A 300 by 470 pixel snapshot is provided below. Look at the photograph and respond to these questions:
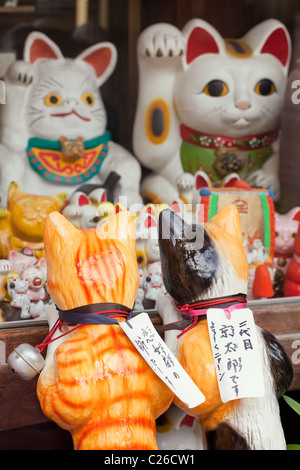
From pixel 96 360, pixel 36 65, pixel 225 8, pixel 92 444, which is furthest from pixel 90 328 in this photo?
pixel 225 8

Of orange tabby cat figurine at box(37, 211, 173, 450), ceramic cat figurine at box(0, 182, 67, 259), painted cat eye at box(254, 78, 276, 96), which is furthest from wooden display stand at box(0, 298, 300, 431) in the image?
painted cat eye at box(254, 78, 276, 96)

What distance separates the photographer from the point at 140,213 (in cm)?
160

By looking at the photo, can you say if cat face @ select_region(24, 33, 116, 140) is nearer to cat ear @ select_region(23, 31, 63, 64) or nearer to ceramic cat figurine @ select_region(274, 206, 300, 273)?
cat ear @ select_region(23, 31, 63, 64)

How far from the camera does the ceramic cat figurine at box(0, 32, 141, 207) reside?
188 centimetres

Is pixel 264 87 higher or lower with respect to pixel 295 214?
higher

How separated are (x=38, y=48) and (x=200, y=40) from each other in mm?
527

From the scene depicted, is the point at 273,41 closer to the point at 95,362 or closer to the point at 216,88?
the point at 216,88

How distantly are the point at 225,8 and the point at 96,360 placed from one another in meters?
1.38

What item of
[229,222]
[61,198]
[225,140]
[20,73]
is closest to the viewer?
[229,222]

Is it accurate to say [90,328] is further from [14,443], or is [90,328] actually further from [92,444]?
[14,443]

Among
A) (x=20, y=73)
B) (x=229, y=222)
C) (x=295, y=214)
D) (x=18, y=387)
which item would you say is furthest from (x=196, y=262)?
(x=20, y=73)

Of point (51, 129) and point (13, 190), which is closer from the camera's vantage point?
point (13, 190)

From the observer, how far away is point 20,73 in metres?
1.87

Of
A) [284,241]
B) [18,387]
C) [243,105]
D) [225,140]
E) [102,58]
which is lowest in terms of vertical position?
[18,387]
